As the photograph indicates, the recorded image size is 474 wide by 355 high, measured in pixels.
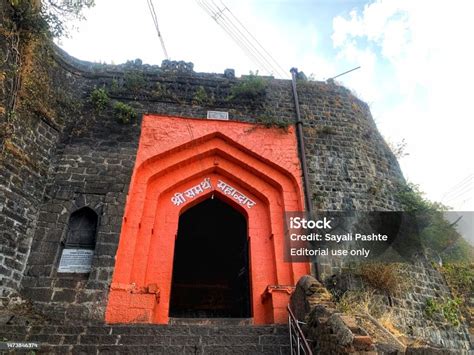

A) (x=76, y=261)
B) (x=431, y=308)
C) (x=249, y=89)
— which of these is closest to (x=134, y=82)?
(x=249, y=89)

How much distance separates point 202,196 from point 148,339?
13.3 feet

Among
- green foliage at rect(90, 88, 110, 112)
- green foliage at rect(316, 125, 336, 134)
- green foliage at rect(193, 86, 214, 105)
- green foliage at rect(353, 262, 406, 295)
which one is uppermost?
green foliage at rect(193, 86, 214, 105)

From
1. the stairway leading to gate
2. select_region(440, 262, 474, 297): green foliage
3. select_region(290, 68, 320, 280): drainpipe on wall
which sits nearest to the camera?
the stairway leading to gate

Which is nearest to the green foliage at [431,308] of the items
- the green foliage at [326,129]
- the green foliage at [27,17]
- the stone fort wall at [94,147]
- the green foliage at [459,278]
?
the stone fort wall at [94,147]

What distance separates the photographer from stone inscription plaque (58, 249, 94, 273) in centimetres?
696

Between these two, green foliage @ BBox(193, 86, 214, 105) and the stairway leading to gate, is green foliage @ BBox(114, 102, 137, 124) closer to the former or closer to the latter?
green foliage @ BBox(193, 86, 214, 105)

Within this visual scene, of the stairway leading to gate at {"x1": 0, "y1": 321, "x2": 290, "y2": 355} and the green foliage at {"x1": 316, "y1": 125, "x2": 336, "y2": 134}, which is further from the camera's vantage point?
the green foliage at {"x1": 316, "y1": 125, "x2": 336, "y2": 134}

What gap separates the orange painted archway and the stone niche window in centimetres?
56

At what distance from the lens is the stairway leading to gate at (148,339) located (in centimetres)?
523

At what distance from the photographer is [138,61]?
408 inches

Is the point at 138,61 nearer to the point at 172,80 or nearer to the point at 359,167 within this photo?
the point at 172,80

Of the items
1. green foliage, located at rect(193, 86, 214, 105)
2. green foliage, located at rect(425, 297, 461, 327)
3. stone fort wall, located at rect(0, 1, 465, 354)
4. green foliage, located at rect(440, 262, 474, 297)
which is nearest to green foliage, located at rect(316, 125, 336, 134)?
stone fort wall, located at rect(0, 1, 465, 354)

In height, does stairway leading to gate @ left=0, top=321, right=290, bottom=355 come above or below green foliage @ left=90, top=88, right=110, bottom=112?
below

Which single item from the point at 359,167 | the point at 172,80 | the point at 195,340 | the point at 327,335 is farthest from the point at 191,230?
the point at 327,335
